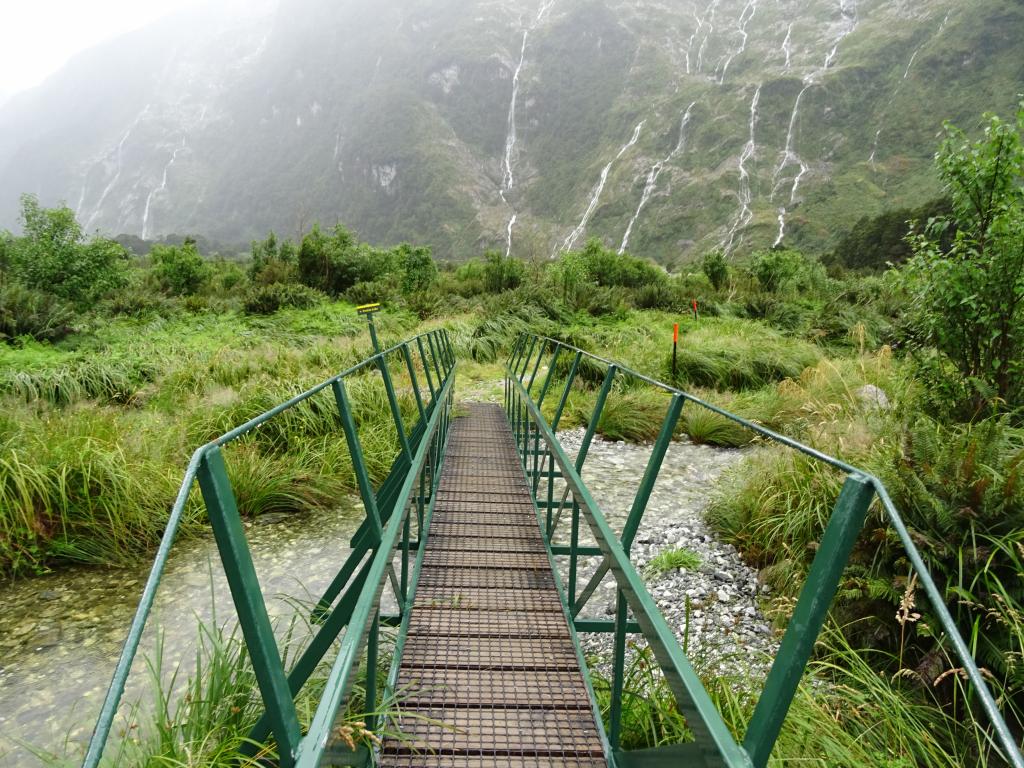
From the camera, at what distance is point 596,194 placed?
6319 inches

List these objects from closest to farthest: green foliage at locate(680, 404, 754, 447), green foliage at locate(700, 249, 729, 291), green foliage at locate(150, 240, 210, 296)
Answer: green foliage at locate(680, 404, 754, 447)
green foliage at locate(150, 240, 210, 296)
green foliage at locate(700, 249, 729, 291)

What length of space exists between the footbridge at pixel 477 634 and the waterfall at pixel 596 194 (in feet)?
457

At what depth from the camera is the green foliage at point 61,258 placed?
13.9 metres

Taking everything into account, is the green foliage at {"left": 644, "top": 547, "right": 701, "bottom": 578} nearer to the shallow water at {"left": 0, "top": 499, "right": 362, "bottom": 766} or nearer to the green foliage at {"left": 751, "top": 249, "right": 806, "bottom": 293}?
the shallow water at {"left": 0, "top": 499, "right": 362, "bottom": 766}

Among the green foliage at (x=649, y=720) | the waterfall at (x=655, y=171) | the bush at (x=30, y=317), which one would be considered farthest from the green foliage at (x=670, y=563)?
the waterfall at (x=655, y=171)

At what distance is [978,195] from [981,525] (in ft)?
10.4

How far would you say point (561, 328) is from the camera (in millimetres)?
13648

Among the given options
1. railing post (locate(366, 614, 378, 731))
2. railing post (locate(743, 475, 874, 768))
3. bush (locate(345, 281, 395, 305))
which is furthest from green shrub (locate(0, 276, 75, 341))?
railing post (locate(743, 475, 874, 768))

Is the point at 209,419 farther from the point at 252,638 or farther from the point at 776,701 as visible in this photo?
the point at 776,701

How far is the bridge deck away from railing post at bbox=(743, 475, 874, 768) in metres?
1.09

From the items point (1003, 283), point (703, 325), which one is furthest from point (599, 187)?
point (1003, 283)

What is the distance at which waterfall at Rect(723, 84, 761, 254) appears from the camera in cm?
11212

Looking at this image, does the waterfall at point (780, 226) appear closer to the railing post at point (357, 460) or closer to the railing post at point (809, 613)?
the railing post at point (357, 460)

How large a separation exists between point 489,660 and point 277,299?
15.2 m
